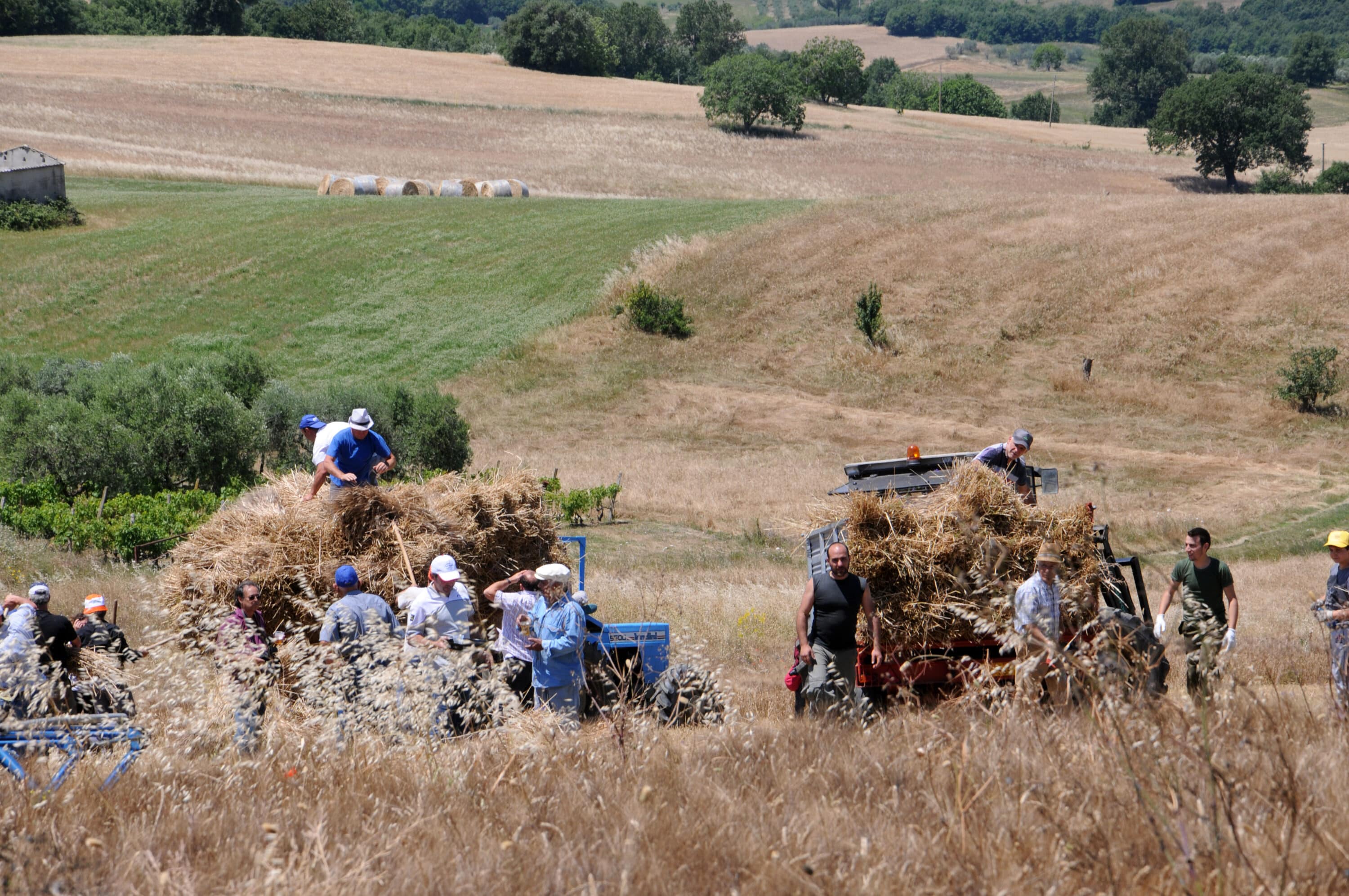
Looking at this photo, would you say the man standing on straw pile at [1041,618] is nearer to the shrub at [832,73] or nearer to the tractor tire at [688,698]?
the tractor tire at [688,698]

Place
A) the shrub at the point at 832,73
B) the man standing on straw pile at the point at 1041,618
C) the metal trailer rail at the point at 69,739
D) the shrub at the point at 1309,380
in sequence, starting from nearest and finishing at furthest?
the metal trailer rail at the point at 69,739, the man standing on straw pile at the point at 1041,618, the shrub at the point at 1309,380, the shrub at the point at 832,73

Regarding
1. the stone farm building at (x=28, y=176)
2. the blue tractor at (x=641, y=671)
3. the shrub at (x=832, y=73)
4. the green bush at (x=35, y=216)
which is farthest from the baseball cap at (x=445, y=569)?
the shrub at (x=832, y=73)

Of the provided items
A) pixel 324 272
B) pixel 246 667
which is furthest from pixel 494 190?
pixel 246 667

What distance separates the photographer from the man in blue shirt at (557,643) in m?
7.72

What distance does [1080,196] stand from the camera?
52.4 metres

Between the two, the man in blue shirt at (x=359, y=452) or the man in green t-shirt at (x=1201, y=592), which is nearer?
the man in green t-shirt at (x=1201, y=592)

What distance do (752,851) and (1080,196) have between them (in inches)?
2086

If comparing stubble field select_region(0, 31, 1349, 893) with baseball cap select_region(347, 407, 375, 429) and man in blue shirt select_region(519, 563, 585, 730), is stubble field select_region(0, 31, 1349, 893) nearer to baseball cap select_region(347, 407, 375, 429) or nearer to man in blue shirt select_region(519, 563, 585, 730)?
man in blue shirt select_region(519, 563, 585, 730)

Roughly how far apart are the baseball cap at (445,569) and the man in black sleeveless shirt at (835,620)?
2395 mm

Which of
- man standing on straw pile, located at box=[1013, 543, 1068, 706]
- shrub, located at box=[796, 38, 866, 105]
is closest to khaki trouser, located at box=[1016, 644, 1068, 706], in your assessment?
man standing on straw pile, located at box=[1013, 543, 1068, 706]

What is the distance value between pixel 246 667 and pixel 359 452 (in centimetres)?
416

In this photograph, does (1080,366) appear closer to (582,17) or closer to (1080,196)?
(1080,196)

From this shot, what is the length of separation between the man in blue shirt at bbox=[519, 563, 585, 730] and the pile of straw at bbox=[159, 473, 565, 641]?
1512mm

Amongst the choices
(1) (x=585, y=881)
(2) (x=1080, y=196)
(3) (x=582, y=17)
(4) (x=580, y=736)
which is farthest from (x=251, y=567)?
(3) (x=582, y=17)
